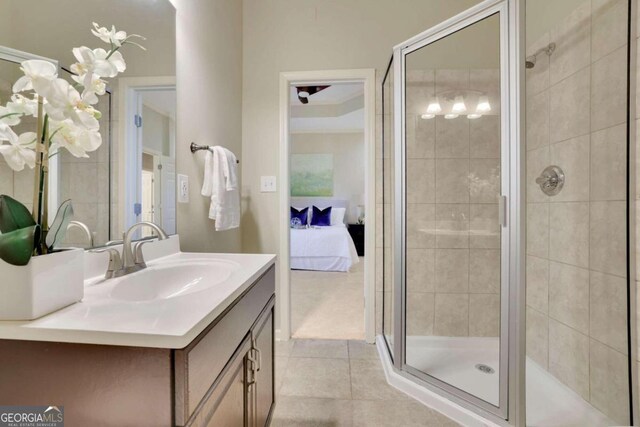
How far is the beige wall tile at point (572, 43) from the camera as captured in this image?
1284 mm

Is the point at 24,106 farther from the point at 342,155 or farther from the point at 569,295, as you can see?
Result: the point at 342,155

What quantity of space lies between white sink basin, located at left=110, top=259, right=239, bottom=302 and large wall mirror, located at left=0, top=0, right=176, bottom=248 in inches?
7.3

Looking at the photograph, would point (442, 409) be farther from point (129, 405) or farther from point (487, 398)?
point (129, 405)

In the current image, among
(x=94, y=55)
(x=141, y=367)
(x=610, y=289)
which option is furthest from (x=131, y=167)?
(x=610, y=289)

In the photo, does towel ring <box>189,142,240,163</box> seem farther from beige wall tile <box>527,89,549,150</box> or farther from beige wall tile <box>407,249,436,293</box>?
beige wall tile <box>527,89,549,150</box>

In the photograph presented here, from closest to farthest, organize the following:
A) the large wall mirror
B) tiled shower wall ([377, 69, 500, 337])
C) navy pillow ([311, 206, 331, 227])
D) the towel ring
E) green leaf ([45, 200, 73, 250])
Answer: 1. green leaf ([45, 200, 73, 250])
2. the large wall mirror
3. the towel ring
4. tiled shower wall ([377, 69, 500, 337])
5. navy pillow ([311, 206, 331, 227])

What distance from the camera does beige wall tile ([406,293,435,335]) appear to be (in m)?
1.77

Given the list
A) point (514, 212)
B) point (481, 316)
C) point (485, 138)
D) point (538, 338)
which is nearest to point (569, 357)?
point (538, 338)

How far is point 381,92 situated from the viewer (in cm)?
198

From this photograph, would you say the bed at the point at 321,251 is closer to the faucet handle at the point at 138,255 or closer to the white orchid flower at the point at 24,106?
the faucet handle at the point at 138,255

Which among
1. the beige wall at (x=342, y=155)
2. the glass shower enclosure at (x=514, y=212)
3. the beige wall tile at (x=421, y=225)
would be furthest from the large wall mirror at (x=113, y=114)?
the beige wall at (x=342, y=155)

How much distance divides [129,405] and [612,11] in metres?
2.10

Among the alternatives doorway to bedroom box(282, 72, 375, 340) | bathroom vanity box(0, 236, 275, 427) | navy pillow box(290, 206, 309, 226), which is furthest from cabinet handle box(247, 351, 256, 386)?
navy pillow box(290, 206, 309, 226)

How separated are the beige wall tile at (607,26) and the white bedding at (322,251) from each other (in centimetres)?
331
